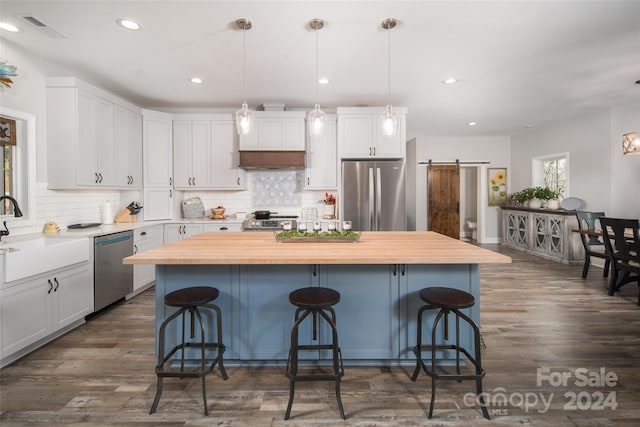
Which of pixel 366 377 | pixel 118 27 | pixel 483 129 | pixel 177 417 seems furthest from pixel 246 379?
pixel 483 129

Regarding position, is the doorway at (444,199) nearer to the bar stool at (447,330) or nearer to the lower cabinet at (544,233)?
the lower cabinet at (544,233)

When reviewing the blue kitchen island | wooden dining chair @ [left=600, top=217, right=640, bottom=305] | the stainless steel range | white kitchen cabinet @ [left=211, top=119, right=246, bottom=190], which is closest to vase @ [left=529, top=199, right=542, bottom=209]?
wooden dining chair @ [left=600, top=217, right=640, bottom=305]

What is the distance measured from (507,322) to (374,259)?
213cm

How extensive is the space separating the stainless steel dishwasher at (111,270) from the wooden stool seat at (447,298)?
10.5ft

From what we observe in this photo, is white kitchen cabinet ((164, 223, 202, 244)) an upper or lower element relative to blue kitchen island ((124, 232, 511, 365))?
upper

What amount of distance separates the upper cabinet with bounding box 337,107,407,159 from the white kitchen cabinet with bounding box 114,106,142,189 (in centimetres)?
290

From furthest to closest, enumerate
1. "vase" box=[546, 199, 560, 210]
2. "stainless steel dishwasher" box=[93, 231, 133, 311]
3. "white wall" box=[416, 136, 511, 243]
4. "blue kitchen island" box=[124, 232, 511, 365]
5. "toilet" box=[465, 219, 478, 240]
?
"toilet" box=[465, 219, 478, 240] < "white wall" box=[416, 136, 511, 243] < "vase" box=[546, 199, 560, 210] < "stainless steel dishwasher" box=[93, 231, 133, 311] < "blue kitchen island" box=[124, 232, 511, 365]

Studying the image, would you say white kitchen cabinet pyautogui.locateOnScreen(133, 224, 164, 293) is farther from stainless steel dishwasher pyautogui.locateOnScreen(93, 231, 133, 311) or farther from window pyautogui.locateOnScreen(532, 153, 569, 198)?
window pyautogui.locateOnScreen(532, 153, 569, 198)

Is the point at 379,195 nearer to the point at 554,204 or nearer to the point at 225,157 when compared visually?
the point at 225,157

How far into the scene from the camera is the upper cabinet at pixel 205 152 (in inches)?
193

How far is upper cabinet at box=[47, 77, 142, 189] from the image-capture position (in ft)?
11.3

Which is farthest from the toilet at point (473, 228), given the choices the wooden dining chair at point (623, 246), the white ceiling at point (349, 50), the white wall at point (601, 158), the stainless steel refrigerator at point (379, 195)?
the stainless steel refrigerator at point (379, 195)

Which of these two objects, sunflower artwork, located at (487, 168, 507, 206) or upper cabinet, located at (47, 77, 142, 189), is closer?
upper cabinet, located at (47, 77, 142, 189)

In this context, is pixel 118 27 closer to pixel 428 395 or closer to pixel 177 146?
pixel 177 146
